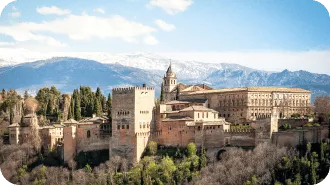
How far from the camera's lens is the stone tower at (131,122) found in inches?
1223

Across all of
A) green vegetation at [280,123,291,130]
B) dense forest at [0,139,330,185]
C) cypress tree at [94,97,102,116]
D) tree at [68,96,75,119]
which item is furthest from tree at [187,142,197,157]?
tree at [68,96,75,119]

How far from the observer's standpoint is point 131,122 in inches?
1234

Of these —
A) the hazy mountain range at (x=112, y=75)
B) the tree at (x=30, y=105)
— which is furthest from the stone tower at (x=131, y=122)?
the hazy mountain range at (x=112, y=75)

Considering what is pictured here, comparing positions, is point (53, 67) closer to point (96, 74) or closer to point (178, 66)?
point (96, 74)

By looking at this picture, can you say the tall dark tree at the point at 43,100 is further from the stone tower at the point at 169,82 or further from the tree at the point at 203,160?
the tree at the point at 203,160

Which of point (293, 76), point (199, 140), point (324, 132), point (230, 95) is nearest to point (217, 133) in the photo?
point (199, 140)

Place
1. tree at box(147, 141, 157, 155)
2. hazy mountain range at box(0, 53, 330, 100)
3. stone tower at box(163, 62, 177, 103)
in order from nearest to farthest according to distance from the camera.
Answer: tree at box(147, 141, 157, 155) → stone tower at box(163, 62, 177, 103) → hazy mountain range at box(0, 53, 330, 100)

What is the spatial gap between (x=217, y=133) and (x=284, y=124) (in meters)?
3.44

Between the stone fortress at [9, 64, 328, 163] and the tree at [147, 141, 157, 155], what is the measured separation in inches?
13.3

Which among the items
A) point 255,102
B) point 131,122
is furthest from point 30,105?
point 255,102

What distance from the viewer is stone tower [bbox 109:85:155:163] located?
31.1m

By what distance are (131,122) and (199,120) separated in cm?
352

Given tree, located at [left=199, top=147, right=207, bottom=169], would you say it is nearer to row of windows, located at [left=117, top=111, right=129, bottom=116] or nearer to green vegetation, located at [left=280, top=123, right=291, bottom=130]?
green vegetation, located at [left=280, top=123, right=291, bottom=130]

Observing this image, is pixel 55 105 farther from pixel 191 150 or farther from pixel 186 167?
pixel 186 167
